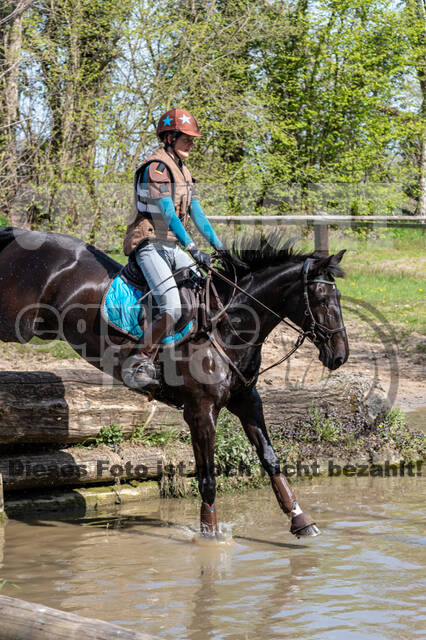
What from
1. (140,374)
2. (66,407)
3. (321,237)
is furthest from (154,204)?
(321,237)

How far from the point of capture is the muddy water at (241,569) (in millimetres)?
4508

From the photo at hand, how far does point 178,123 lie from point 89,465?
3314mm

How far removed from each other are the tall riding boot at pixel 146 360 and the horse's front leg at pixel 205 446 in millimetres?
403

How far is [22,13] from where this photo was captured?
16766mm

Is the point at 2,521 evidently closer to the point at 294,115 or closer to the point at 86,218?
the point at 86,218

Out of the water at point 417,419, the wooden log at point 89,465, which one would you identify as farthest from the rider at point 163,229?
the water at point 417,419

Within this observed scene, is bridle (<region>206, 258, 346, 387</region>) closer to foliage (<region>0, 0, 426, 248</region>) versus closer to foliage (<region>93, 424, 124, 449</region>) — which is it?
foliage (<region>93, 424, 124, 449</region>)

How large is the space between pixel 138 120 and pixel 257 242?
13.0 meters

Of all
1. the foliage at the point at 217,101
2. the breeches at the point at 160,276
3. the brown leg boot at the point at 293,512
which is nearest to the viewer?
the breeches at the point at 160,276

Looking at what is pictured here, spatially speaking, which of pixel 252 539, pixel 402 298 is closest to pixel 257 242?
pixel 252 539

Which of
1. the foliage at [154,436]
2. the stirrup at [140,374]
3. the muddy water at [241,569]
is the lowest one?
the muddy water at [241,569]

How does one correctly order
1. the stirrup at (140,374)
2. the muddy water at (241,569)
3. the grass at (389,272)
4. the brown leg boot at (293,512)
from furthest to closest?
the grass at (389,272) → the brown leg boot at (293,512) → the stirrup at (140,374) → the muddy water at (241,569)

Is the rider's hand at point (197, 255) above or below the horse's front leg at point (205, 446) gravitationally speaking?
above

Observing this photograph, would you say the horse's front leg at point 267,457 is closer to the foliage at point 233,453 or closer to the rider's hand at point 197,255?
the rider's hand at point 197,255
